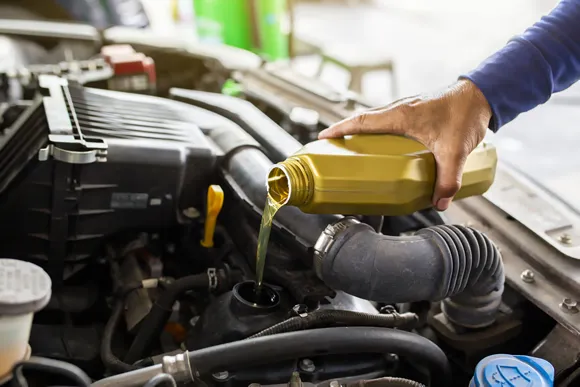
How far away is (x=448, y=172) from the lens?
1051 mm

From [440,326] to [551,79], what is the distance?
49 cm

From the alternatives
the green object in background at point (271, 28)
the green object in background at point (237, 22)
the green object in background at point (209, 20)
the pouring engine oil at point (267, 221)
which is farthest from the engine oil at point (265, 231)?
the green object in background at point (237, 22)

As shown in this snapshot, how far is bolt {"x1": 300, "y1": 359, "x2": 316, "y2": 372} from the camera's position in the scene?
968 mm

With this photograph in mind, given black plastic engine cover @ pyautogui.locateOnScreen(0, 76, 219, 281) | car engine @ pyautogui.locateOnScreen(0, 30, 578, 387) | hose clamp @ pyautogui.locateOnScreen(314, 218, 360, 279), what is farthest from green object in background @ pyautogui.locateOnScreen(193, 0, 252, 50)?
hose clamp @ pyautogui.locateOnScreen(314, 218, 360, 279)

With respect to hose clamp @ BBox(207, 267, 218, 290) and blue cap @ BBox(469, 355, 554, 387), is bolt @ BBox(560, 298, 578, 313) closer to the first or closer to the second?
blue cap @ BBox(469, 355, 554, 387)

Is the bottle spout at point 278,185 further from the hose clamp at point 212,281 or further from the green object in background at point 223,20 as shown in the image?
the green object in background at point 223,20

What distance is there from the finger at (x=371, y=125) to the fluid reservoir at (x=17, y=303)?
548mm

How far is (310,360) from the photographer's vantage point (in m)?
0.98

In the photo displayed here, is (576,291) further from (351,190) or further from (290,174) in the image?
(290,174)

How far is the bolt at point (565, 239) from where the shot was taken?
3.86 ft

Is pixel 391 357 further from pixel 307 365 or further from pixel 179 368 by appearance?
pixel 179 368

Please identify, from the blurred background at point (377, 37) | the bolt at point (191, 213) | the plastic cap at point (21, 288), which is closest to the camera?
the plastic cap at point (21, 288)

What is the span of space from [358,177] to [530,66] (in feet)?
1.34

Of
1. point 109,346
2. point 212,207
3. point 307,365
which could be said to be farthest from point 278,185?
point 109,346
